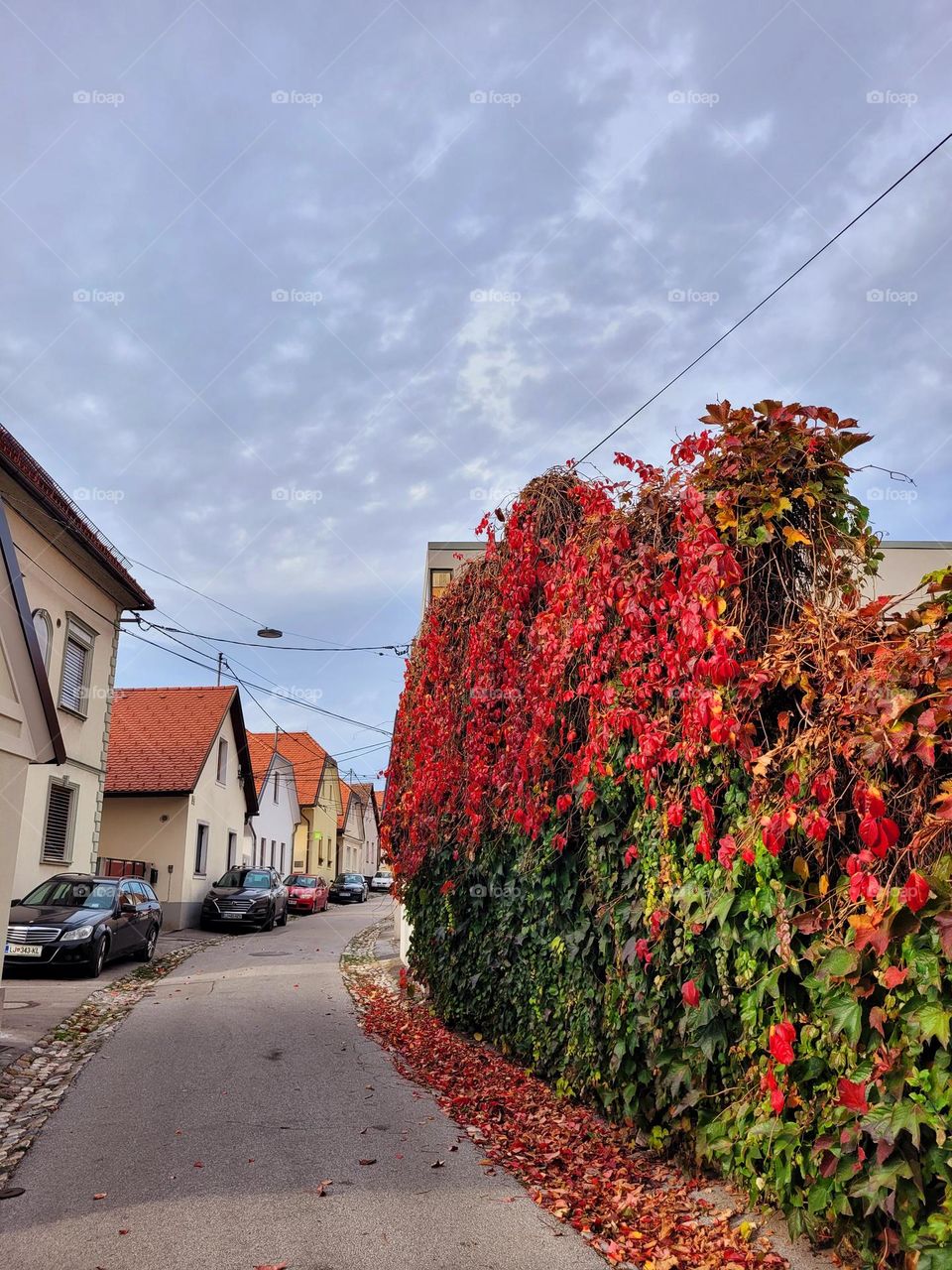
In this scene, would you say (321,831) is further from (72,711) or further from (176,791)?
(72,711)

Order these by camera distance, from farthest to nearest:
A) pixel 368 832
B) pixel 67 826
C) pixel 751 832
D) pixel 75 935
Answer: pixel 368 832 → pixel 67 826 → pixel 75 935 → pixel 751 832

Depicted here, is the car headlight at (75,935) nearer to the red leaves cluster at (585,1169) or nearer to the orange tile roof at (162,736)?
the red leaves cluster at (585,1169)

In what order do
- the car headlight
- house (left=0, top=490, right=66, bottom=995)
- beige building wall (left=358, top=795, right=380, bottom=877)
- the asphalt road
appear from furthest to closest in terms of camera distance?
beige building wall (left=358, top=795, right=380, bottom=877), the car headlight, house (left=0, top=490, right=66, bottom=995), the asphalt road

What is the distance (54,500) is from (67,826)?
6302 millimetres

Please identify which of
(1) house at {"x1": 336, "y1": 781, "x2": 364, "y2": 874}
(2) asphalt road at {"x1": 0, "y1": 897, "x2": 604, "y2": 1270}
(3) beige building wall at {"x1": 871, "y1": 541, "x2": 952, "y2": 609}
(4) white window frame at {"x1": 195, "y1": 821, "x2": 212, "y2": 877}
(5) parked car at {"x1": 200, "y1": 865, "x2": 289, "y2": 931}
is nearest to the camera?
(2) asphalt road at {"x1": 0, "y1": 897, "x2": 604, "y2": 1270}

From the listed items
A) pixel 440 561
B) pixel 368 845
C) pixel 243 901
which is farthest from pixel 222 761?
pixel 368 845

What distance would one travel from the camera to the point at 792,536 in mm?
4270

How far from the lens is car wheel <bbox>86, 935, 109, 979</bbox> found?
45.7 ft

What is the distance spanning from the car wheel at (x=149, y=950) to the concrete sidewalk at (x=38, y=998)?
15 cm

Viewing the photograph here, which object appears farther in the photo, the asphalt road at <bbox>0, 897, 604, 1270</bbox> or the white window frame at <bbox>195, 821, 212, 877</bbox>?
the white window frame at <bbox>195, 821, 212, 877</bbox>

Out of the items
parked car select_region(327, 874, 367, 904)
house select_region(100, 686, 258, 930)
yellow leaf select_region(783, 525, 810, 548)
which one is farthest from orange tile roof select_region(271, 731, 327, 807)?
yellow leaf select_region(783, 525, 810, 548)

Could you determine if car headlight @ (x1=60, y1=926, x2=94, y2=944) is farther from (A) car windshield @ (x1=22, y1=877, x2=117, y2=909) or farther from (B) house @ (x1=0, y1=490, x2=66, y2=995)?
(B) house @ (x1=0, y1=490, x2=66, y2=995)

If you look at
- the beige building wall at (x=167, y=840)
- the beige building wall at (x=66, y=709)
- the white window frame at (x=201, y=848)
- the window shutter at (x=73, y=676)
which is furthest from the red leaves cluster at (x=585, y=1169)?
the white window frame at (x=201, y=848)

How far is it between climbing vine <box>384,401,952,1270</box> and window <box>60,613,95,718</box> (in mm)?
12945
